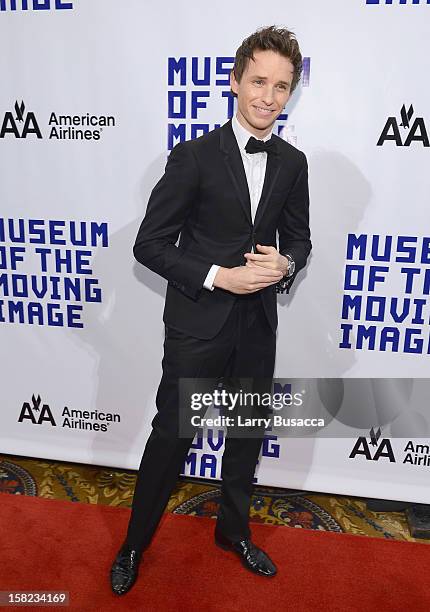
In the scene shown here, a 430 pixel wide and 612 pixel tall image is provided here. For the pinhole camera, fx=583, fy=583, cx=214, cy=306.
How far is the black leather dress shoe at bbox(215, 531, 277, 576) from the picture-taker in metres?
2.26

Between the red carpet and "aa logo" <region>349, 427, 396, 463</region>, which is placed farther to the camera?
"aa logo" <region>349, 427, 396, 463</region>

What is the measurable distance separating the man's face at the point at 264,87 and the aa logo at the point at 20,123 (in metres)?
1.11

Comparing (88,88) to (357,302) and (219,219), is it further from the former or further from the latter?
(357,302)

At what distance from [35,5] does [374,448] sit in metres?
2.48

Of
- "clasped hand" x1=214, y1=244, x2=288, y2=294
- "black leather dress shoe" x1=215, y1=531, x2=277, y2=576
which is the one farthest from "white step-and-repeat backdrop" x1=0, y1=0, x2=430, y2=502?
"clasped hand" x1=214, y1=244, x2=288, y2=294

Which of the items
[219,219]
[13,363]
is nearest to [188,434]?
[219,219]

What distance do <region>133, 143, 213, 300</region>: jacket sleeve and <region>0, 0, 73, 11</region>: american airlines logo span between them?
3.38 feet

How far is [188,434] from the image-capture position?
6.96 feet

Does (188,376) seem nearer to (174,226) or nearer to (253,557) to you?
(174,226)

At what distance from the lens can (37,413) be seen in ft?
9.86

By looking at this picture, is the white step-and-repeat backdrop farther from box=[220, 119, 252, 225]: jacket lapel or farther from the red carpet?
box=[220, 119, 252, 225]: jacket lapel

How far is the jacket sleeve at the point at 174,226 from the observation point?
187 cm

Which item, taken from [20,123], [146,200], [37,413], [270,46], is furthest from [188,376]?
[20,123]

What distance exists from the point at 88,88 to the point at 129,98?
19 cm
